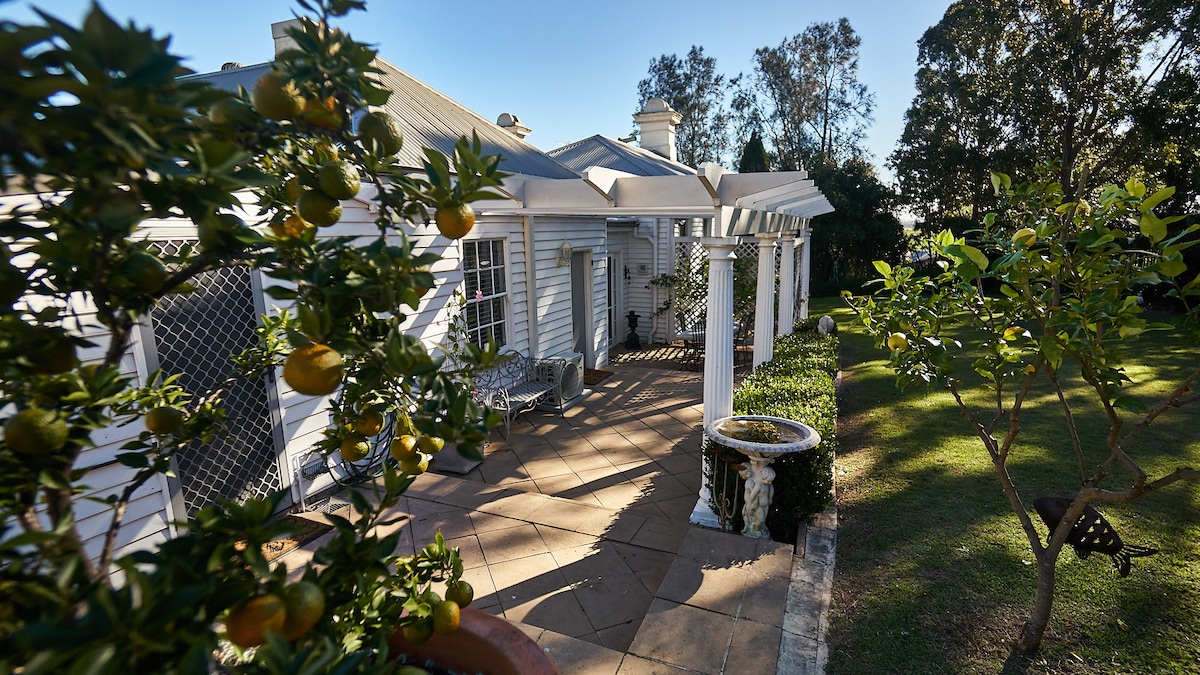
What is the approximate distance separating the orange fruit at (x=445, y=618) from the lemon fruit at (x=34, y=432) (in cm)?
79

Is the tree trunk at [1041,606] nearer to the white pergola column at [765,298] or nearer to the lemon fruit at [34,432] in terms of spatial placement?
the lemon fruit at [34,432]

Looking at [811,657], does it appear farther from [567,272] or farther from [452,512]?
[567,272]

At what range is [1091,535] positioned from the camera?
321 cm

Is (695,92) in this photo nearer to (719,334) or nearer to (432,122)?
(432,122)

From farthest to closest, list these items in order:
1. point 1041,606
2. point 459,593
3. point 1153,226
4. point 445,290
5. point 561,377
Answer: point 561,377
point 445,290
point 1041,606
point 1153,226
point 459,593

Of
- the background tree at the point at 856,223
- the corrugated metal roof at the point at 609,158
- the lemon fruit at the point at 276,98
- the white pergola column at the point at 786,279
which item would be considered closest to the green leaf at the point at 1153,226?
the lemon fruit at the point at 276,98

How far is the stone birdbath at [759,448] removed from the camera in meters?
3.96

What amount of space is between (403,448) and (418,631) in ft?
1.46

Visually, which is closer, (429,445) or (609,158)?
(429,445)

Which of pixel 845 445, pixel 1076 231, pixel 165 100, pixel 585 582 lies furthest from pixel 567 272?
pixel 165 100

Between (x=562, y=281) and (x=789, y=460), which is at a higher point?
(x=562, y=281)

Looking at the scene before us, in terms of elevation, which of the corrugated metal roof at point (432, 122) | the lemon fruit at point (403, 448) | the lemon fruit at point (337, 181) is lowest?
the lemon fruit at point (403, 448)

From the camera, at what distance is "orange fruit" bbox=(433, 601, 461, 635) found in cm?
130

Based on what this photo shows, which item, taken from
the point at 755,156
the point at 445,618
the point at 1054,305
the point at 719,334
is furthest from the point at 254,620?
the point at 755,156
